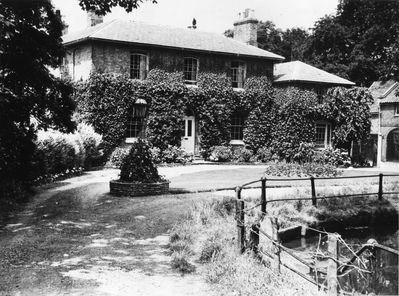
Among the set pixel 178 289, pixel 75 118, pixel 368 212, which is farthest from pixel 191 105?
pixel 178 289

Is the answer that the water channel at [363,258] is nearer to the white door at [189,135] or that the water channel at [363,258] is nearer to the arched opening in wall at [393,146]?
the white door at [189,135]

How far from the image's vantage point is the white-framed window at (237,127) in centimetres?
2917

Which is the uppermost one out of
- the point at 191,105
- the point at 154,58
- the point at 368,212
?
the point at 154,58

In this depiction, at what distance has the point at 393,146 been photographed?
37.2 meters

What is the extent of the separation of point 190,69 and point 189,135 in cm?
403

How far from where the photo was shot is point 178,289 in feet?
22.6

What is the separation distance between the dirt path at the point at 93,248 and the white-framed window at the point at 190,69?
47.2ft

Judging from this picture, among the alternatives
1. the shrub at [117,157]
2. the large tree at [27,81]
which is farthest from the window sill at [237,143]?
the large tree at [27,81]

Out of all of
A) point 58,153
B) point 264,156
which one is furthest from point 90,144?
point 264,156

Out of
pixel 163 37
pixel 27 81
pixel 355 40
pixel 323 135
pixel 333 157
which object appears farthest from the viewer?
pixel 355 40

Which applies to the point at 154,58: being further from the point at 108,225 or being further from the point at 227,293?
the point at 227,293

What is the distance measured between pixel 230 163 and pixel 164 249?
702 inches

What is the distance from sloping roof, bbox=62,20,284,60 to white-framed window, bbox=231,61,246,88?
2.96 feet

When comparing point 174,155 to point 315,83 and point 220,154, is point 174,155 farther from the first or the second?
point 315,83
